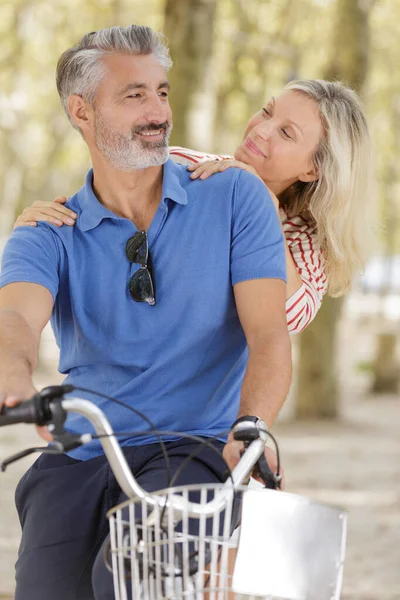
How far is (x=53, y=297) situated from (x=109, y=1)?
15.1 m

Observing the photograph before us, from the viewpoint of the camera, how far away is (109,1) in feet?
57.2

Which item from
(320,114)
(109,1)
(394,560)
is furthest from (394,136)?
(320,114)

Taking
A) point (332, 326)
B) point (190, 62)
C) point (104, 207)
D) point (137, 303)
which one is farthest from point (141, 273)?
point (332, 326)

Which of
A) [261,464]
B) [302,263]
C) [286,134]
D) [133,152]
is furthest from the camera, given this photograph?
[286,134]

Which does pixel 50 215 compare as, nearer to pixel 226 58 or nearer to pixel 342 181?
pixel 342 181

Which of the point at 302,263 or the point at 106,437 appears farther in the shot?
the point at 302,263

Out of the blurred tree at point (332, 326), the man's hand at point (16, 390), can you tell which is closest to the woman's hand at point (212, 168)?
the man's hand at point (16, 390)

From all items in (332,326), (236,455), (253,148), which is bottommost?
(332,326)

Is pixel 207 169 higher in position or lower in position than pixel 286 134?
lower

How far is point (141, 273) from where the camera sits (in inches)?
125

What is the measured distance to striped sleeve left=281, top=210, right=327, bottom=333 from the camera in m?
3.66

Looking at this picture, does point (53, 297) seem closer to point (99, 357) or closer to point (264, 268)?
point (99, 357)

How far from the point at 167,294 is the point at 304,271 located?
75 cm

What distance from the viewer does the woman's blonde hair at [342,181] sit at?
145 inches
